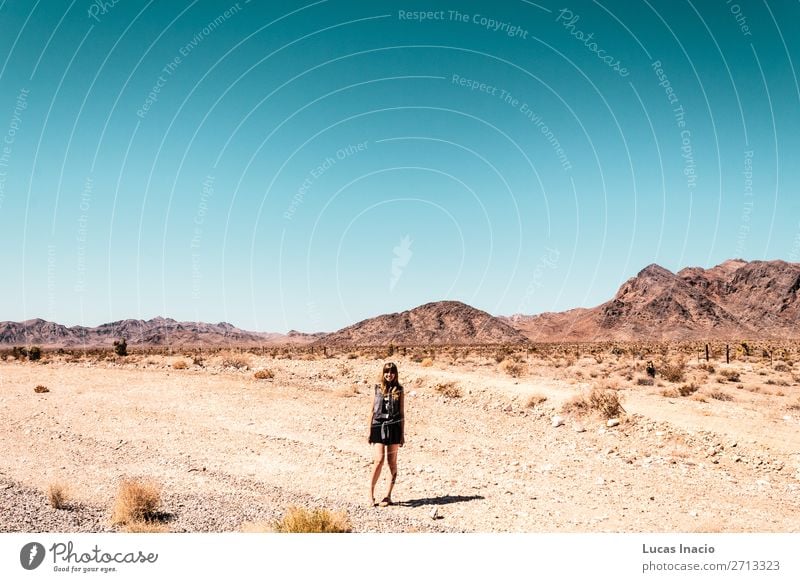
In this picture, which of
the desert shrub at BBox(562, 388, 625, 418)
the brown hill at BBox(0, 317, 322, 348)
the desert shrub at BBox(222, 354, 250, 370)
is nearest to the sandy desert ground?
the desert shrub at BBox(562, 388, 625, 418)

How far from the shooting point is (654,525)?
290 inches

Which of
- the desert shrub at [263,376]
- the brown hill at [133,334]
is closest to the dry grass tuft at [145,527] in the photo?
the desert shrub at [263,376]

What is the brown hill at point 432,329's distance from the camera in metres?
113

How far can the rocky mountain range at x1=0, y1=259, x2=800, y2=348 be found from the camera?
107m

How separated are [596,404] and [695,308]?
114 meters

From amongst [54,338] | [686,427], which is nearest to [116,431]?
[686,427]

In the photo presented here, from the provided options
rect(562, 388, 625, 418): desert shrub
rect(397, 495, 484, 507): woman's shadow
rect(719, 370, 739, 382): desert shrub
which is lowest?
rect(397, 495, 484, 507): woman's shadow

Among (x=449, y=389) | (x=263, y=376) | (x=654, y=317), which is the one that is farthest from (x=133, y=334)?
(x=449, y=389)

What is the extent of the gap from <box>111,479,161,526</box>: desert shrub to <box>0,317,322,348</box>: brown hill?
150m

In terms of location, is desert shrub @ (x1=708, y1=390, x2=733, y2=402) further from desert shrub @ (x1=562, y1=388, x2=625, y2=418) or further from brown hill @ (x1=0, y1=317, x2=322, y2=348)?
brown hill @ (x1=0, y1=317, x2=322, y2=348)

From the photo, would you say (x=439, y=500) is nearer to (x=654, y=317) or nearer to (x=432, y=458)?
(x=432, y=458)

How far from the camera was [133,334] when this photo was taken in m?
177

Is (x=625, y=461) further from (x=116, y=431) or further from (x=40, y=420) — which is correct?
(x=40, y=420)
